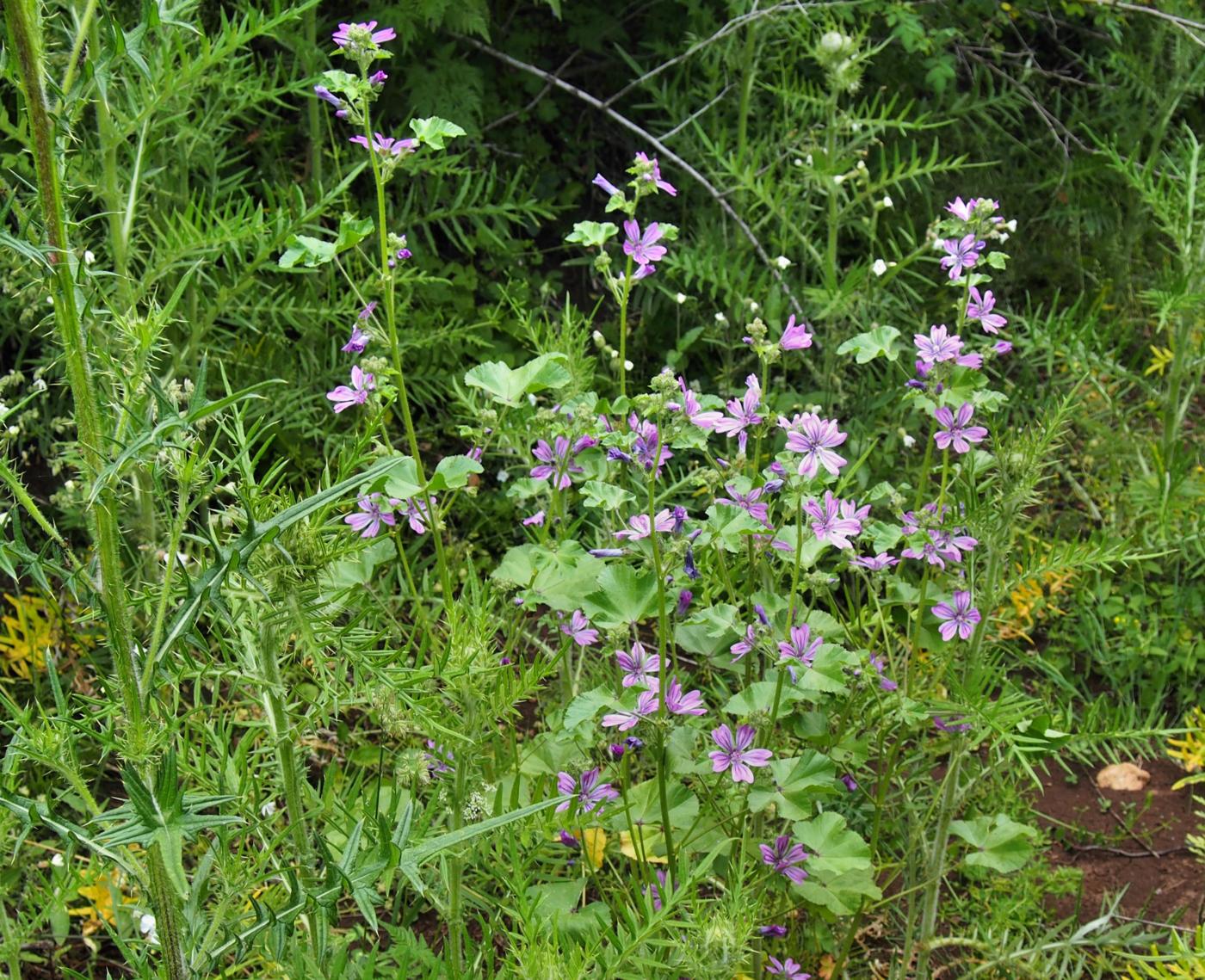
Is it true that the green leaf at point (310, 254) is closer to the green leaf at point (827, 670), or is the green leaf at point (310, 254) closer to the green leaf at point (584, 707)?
the green leaf at point (584, 707)

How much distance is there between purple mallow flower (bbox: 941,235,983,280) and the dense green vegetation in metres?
0.03

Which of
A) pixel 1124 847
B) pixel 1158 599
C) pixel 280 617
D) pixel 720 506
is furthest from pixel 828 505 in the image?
pixel 1158 599

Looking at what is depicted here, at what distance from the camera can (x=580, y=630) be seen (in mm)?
1924

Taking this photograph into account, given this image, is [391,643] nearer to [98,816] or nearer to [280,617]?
[280,617]

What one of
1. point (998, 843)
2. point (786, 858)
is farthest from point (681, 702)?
point (998, 843)

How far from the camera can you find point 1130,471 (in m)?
3.30

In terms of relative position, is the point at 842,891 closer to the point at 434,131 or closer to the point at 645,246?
the point at 645,246

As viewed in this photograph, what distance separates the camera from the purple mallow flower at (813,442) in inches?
67.1

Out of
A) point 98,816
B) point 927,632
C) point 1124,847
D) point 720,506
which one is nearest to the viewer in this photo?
point 98,816

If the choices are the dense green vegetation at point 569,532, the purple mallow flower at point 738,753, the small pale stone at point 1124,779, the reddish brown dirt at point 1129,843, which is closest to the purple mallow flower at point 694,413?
the dense green vegetation at point 569,532

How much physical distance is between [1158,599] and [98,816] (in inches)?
106

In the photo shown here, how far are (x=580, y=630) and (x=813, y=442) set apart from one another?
0.47 metres

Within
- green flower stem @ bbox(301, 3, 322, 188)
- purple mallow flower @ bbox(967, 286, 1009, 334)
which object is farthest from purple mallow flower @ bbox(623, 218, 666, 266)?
green flower stem @ bbox(301, 3, 322, 188)

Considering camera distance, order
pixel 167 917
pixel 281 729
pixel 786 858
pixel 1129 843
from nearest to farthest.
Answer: pixel 167 917 < pixel 281 729 < pixel 786 858 < pixel 1129 843
